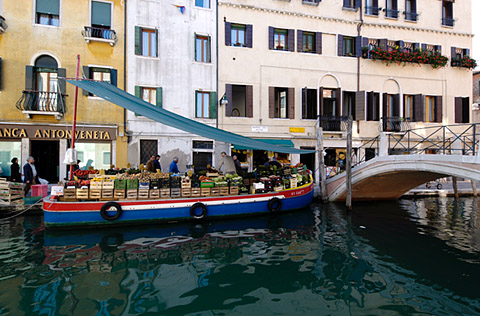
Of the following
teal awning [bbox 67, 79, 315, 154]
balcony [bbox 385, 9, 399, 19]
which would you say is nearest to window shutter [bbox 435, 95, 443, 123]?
balcony [bbox 385, 9, 399, 19]

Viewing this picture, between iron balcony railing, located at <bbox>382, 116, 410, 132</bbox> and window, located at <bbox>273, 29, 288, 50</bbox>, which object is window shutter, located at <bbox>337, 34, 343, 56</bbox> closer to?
window, located at <bbox>273, 29, 288, 50</bbox>

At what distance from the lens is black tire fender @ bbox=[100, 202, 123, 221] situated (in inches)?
332

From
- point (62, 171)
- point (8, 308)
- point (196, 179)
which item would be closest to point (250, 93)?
point (196, 179)

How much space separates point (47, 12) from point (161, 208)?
11693 mm

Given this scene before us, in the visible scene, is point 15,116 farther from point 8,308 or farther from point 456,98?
point 456,98

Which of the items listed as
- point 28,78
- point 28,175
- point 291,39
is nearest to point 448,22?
point 291,39

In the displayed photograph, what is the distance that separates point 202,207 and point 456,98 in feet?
61.4

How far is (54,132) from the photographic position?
1350 cm

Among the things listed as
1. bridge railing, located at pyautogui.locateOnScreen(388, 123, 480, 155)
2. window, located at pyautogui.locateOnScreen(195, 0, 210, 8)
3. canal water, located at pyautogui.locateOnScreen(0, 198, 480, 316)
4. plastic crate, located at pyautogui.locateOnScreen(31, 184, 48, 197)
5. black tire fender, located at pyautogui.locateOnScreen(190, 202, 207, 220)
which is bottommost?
canal water, located at pyautogui.locateOnScreen(0, 198, 480, 316)

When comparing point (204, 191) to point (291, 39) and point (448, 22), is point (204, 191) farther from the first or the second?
point (448, 22)

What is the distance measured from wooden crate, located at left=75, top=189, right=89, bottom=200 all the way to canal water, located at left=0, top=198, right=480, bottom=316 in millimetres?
952

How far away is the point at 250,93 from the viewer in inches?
644

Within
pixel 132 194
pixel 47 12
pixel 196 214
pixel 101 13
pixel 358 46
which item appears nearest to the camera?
pixel 132 194

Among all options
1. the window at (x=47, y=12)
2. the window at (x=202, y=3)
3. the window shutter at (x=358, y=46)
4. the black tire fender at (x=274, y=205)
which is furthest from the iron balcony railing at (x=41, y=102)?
the window shutter at (x=358, y=46)
